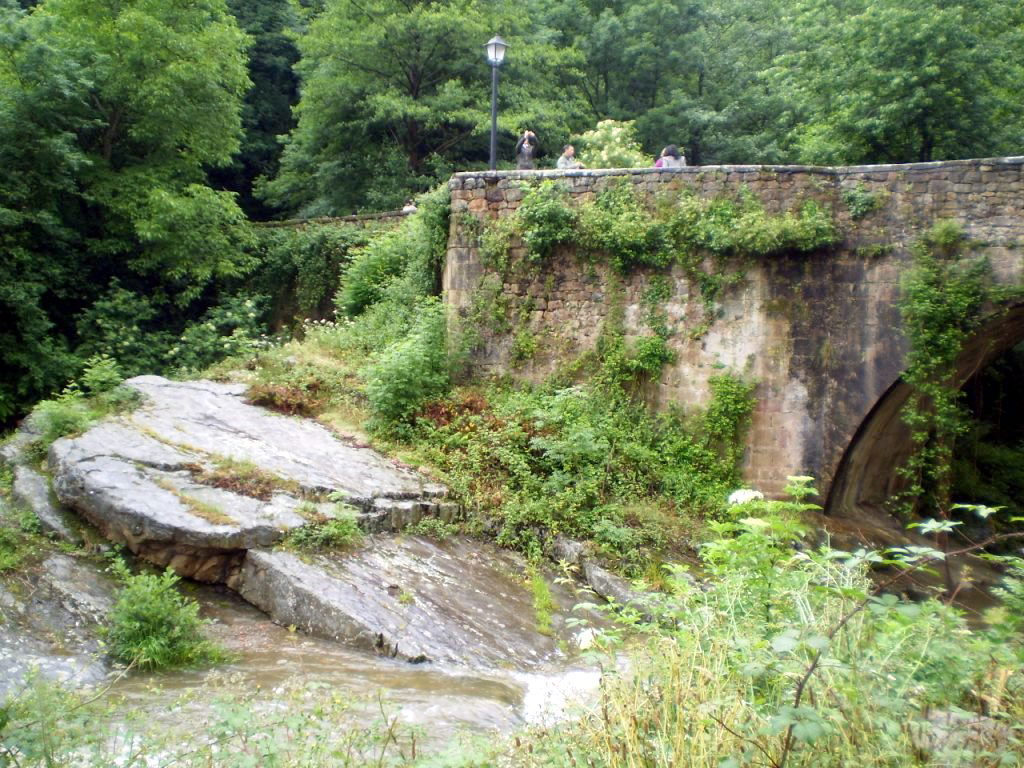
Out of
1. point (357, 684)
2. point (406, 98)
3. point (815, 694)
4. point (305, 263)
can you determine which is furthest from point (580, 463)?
point (406, 98)

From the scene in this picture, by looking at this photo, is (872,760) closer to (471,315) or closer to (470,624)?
(470,624)

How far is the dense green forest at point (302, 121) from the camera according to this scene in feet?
46.8

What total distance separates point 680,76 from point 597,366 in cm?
1466

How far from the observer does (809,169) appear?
10.2 meters

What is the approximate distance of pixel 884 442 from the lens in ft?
37.3

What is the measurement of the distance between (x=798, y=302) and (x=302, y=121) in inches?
569

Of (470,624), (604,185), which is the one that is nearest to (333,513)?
(470,624)

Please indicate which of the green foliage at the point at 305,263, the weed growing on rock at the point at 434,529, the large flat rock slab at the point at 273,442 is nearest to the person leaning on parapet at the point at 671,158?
the green foliage at the point at 305,263

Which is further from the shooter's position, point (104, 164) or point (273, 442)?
point (104, 164)

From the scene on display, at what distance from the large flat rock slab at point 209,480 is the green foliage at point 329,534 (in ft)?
0.40

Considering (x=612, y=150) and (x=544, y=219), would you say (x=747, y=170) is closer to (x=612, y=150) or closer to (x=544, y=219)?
(x=544, y=219)

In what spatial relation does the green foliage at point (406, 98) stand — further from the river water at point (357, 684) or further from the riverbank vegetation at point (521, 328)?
the river water at point (357, 684)

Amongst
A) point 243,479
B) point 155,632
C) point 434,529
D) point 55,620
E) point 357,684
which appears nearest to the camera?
point 357,684

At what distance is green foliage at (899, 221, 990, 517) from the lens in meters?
9.44
